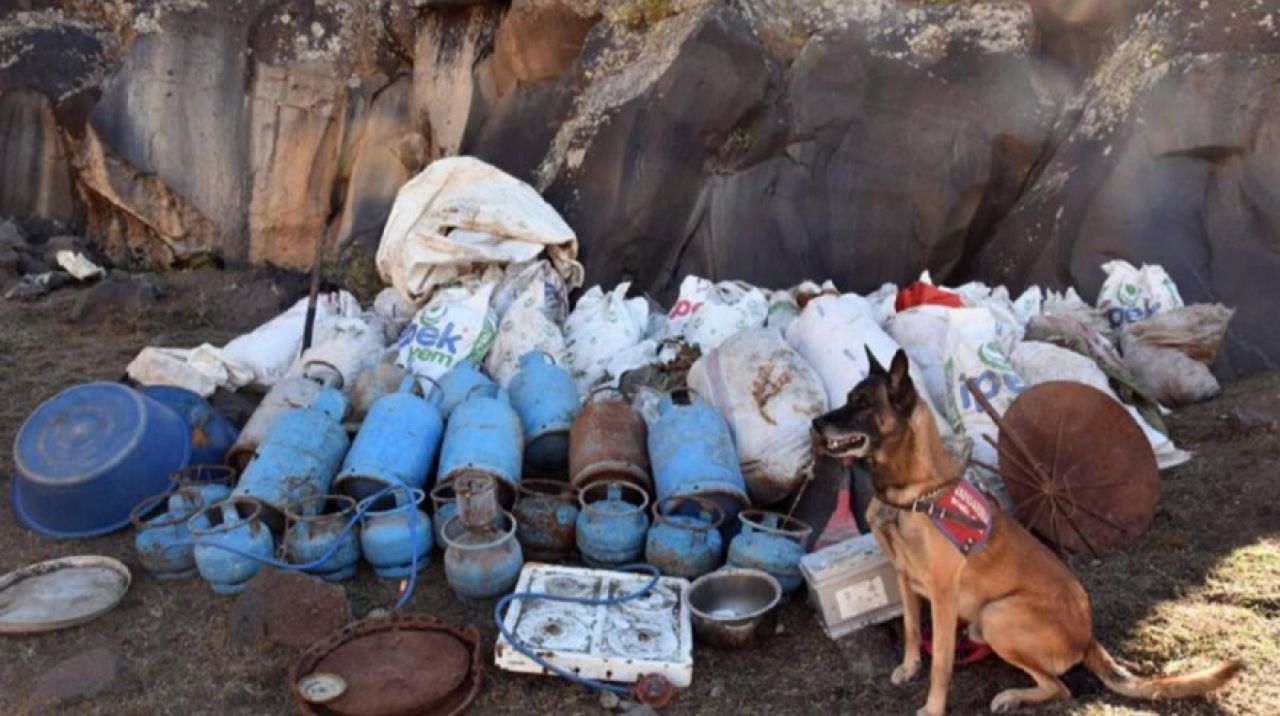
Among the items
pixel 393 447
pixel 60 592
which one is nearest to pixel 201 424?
pixel 60 592

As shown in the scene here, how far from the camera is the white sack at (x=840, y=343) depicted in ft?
15.1

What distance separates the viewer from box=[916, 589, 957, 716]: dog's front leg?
290 centimetres

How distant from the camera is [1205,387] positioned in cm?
530

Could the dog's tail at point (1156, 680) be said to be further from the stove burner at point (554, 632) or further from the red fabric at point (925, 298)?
the red fabric at point (925, 298)

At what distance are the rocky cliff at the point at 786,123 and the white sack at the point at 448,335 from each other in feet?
4.34

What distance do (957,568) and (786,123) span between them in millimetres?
4609

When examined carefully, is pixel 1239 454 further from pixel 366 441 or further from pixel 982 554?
pixel 366 441

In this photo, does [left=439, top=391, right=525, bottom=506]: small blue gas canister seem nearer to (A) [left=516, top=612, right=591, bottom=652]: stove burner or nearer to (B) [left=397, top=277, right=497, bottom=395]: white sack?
(A) [left=516, top=612, right=591, bottom=652]: stove burner

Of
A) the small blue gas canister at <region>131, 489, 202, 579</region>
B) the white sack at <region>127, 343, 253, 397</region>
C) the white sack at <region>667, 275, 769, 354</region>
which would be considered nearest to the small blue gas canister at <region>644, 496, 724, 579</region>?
the white sack at <region>667, 275, 769, 354</region>

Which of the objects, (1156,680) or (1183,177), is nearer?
(1156,680)

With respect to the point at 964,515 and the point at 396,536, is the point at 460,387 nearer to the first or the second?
the point at 396,536

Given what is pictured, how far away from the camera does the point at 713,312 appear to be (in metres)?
5.59

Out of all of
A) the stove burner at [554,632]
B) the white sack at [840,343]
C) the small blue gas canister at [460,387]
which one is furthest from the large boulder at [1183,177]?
the stove burner at [554,632]

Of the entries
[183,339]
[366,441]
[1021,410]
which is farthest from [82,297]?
[1021,410]
